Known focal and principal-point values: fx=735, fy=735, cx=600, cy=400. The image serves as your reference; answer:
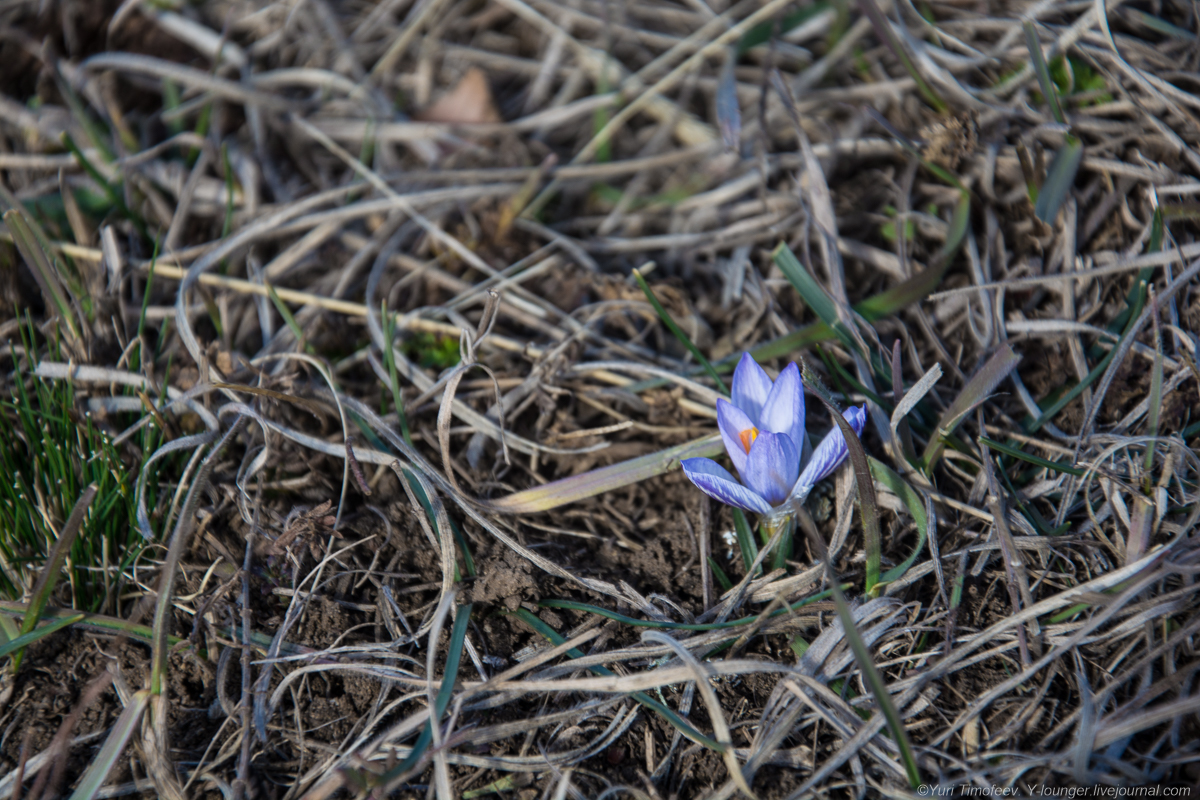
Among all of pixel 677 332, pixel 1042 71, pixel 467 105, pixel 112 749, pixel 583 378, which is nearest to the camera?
pixel 112 749

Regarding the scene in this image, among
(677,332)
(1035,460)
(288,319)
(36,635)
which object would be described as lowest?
(1035,460)

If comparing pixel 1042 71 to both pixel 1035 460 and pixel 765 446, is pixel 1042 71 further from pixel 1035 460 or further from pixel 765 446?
pixel 765 446

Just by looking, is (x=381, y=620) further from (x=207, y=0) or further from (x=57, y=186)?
(x=207, y=0)

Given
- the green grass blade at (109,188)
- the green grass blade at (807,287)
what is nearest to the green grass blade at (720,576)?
the green grass blade at (807,287)

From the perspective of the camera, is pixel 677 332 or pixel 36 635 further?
pixel 677 332

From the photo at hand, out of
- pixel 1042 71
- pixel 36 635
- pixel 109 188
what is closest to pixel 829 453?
pixel 1042 71

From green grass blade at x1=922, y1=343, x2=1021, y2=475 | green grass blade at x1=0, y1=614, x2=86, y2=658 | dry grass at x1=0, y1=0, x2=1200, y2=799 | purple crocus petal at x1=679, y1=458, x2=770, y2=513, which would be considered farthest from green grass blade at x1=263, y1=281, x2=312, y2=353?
green grass blade at x1=922, y1=343, x2=1021, y2=475

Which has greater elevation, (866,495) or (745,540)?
(866,495)
